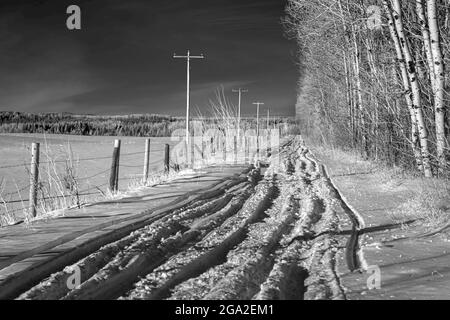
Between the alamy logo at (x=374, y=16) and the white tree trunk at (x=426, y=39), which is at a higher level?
the alamy logo at (x=374, y=16)

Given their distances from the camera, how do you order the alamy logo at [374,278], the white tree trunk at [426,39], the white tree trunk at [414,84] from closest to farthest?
the alamy logo at [374,278]
the white tree trunk at [426,39]
the white tree trunk at [414,84]

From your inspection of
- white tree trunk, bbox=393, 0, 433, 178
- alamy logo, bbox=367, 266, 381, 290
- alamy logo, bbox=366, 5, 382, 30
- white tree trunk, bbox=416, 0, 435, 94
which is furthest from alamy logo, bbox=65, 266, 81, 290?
alamy logo, bbox=366, 5, 382, 30

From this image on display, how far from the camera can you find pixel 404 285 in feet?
13.1

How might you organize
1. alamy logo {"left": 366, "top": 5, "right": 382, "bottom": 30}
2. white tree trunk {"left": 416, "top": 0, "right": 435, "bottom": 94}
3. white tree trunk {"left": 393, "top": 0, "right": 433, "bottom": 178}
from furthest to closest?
alamy logo {"left": 366, "top": 5, "right": 382, "bottom": 30} < white tree trunk {"left": 393, "top": 0, "right": 433, "bottom": 178} < white tree trunk {"left": 416, "top": 0, "right": 435, "bottom": 94}

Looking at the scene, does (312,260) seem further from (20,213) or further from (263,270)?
(20,213)

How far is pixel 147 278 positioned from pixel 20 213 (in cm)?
966

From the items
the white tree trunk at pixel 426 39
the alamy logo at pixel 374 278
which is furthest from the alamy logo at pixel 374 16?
the alamy logo at pixel 374 278

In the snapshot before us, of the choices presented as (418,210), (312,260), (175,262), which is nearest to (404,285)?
(312,260)

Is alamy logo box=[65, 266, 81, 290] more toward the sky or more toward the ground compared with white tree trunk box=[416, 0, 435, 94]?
more toward the ground

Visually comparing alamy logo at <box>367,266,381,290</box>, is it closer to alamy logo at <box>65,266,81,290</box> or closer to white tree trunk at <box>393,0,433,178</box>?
alamy logo at <box>65,266,81,290</box>

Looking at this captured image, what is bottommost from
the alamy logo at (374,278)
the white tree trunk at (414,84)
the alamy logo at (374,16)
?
the alamy logo at (374,278)

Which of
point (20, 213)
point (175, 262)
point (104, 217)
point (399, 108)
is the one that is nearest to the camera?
point (175, 262)

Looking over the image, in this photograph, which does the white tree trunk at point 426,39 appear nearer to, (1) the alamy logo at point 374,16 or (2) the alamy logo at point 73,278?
(1) the alamy logo at point 374,16

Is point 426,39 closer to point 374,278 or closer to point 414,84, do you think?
point 414,84
